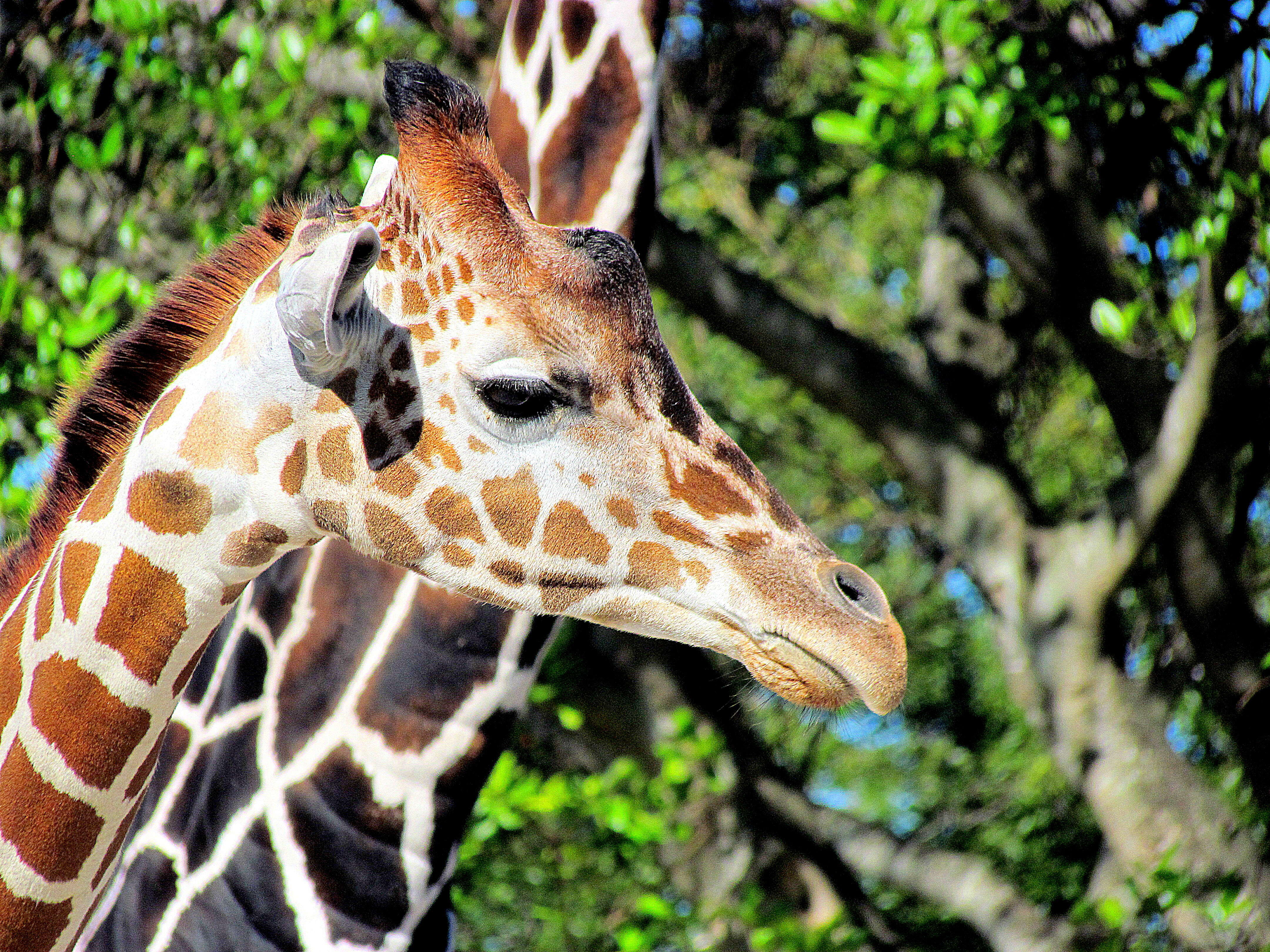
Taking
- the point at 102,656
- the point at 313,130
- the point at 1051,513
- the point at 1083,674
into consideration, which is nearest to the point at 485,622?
the point at 102,656

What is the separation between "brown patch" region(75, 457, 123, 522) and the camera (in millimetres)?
1904

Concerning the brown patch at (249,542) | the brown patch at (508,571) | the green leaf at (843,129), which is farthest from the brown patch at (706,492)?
the green leaf at (843,129)

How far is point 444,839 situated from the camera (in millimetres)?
2621

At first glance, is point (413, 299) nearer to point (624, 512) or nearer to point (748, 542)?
point (624, 512)

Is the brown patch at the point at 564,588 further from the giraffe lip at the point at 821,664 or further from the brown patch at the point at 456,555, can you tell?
the giraffe lip at the point at 821,664

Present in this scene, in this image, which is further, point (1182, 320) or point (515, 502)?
point (1182, 320)

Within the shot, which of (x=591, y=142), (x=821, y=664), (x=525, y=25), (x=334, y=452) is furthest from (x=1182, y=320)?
(x=334, y=452)

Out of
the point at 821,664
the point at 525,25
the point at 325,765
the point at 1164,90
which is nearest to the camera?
the point at 821,664

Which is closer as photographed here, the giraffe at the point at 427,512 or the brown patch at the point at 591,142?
the giraffe at the point at 427,512

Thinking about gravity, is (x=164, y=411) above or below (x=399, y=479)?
below

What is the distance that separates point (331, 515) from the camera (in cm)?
186

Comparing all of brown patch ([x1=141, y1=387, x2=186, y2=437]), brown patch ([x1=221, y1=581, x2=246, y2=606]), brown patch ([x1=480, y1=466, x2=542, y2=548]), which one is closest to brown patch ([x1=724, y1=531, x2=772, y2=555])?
brown patch ([x1=480, y1=466, x2=542, y2=548])

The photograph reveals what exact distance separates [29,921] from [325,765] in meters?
0.78

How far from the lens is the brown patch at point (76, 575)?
1870mm
